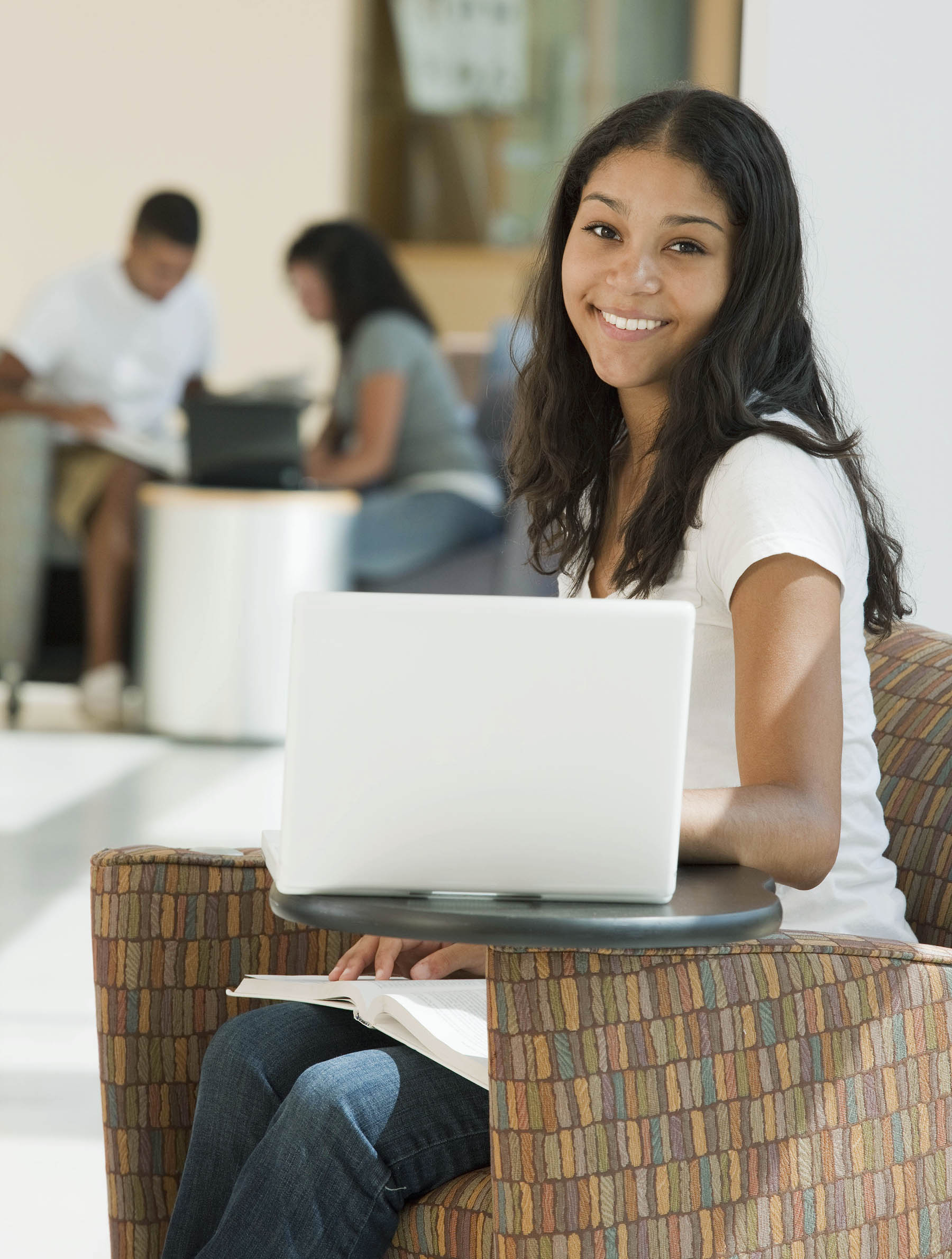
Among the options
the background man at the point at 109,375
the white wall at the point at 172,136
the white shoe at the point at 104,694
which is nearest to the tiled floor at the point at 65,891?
the white shoe at the point at 104,694

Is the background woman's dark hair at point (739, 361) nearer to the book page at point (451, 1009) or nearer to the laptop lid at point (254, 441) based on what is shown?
the book page at point (451, 1009)

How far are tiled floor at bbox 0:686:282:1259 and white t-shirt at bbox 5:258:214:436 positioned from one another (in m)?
1.03

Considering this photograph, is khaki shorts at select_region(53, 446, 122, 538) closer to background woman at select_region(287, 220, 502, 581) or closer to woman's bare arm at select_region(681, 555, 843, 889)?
background woman at select_region(287, 220, 502, 581)

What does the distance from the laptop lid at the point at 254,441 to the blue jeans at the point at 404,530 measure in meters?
0.32

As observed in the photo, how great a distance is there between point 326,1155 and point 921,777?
618 mm

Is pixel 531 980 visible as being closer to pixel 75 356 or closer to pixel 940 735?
pixel 940 735

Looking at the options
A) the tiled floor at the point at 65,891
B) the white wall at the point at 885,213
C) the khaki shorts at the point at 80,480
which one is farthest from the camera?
the khaki shorts at the point at 80,480

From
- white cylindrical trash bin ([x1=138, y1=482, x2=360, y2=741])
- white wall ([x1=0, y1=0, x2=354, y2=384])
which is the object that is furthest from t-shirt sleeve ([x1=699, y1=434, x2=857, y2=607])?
white wall ([x1=0, y1=0, x2=354, y2=384])

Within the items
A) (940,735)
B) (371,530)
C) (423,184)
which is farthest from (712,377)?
(423,184)

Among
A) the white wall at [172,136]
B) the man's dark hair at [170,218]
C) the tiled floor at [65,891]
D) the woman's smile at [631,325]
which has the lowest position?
the tiled floor at [65,891]

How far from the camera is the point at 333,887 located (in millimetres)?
880

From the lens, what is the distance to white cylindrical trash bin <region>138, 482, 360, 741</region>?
447 cm

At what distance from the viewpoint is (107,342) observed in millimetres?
5094

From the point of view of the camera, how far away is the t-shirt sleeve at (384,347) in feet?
15.4
